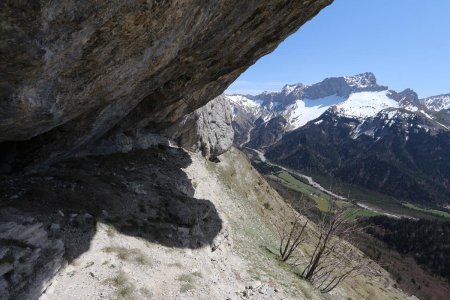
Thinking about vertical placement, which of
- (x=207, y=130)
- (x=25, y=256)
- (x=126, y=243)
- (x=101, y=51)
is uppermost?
(x=101, y=51)

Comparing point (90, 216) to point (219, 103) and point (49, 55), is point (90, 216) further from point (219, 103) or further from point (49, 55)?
point (219, 103)

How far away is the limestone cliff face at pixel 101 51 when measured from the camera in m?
17.1

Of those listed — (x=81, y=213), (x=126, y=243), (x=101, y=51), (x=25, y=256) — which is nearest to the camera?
(x=101, y=51)

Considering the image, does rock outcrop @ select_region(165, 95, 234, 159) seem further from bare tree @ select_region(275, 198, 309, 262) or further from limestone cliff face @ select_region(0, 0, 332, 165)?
limestone cliff face @ select_region(0, 0, 332, 165)

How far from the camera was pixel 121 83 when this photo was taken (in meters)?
25.6

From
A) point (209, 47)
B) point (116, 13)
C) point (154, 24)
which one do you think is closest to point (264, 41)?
point (209, 47)

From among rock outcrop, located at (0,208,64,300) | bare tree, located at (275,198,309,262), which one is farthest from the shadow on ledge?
bare tree, located at (275,198,309,262)

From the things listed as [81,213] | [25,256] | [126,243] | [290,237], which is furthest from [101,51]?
[290,237]

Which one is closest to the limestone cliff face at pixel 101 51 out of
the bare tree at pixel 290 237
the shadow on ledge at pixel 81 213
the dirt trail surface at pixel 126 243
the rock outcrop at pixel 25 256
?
the shadow on ledge at pixel 81 213

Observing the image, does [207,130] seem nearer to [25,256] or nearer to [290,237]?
[290,237]

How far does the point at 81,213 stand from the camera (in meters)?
27.1

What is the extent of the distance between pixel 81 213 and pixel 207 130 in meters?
47.8

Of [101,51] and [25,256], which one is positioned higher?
[101,51]

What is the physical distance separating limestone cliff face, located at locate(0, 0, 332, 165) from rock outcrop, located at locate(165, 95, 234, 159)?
2235 cm
